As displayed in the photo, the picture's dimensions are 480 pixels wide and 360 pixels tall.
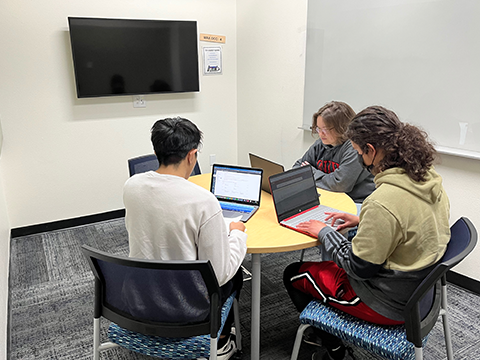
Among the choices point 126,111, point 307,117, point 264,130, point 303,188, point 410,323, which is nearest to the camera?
point 410,323

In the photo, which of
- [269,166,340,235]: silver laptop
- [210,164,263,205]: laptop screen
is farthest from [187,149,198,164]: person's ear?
[210,164,263,205]: laptop screen

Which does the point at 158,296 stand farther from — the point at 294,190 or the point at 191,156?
the point at 294,190

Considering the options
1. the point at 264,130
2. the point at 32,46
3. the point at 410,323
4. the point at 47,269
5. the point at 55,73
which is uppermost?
the point at 32,46

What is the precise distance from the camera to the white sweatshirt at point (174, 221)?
1293 millimetres

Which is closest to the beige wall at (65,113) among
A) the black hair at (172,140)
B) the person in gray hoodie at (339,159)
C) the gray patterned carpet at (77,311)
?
the gray patterned carpet at (77,311)

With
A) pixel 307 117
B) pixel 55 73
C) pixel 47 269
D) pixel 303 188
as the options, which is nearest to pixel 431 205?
pixel 303 188

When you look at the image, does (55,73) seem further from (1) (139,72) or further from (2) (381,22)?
(2) (381,22)

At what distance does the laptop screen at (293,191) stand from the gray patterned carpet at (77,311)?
0.76 metres

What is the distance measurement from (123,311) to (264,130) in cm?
292

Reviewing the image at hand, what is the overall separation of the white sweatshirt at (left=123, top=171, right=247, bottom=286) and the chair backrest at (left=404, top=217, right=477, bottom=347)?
2.14 feet

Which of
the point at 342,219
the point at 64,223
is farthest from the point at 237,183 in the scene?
the point at 64,223

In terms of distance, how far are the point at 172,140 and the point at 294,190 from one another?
0.76 metres

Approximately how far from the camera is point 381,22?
2.70m

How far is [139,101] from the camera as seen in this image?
3730mm
